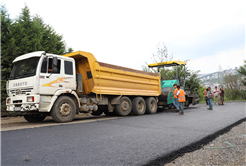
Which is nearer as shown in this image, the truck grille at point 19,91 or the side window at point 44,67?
the truck grille at point 19,91

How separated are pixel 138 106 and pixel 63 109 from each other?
13.3ft

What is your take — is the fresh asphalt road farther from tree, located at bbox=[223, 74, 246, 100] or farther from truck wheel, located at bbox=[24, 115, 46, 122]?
tree, located at bbox=[223, 74, 246, 100]

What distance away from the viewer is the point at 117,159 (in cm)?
282

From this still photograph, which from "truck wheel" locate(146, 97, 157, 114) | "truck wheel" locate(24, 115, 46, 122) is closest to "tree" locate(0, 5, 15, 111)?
"truck wheel" locate(24, 115, 46, 122)

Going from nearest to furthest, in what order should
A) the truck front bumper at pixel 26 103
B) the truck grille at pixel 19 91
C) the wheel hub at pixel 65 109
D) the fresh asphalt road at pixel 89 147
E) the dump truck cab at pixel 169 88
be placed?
1. the fresh asphalt road at pixel 89 147
2. the truck front bumper at pixel 26 103
3. the truck grille at pixel 19 91
4. the wheel hub at pixel 65 109
5. the dump truck cab at pixel 169 88

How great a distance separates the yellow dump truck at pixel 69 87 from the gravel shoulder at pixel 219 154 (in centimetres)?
447

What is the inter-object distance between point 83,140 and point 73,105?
308 centimetres

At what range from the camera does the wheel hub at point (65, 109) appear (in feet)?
21.3

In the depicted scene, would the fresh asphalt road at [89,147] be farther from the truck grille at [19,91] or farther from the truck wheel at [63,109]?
the truck grille at [19,91]

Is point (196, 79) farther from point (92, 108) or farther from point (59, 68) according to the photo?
point (59, 68)

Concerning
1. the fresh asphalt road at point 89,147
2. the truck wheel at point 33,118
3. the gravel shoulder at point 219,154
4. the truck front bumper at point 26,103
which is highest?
the truck front bumper at point 26,103

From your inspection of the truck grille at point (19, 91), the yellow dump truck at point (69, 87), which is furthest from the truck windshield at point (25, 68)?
the truck grille at point (19, 91)

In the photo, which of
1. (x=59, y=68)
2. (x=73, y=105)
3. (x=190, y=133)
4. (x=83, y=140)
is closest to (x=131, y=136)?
(x=83, y=140)

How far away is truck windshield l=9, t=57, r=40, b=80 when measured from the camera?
6.29 metres
